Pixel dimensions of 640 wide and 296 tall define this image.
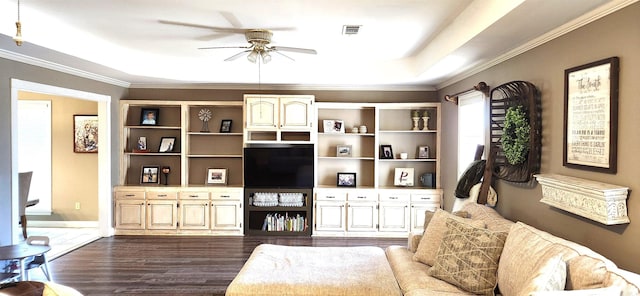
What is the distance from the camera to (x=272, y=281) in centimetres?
278

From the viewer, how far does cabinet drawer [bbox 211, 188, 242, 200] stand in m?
6.00

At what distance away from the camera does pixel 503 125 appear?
3537 millimetres

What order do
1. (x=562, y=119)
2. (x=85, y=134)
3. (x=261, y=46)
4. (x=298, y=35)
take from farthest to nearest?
(x=85, y=134)
(x=298, y=35)
(x=261, y=46)
(x=562, y=119)

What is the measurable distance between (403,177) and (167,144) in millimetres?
3778

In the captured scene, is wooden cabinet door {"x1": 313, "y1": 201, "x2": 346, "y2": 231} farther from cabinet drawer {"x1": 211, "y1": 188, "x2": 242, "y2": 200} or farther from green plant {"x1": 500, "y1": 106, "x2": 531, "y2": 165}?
green plant {"x1": 500, "y1": 106, "x2": 531, "y2": 165}

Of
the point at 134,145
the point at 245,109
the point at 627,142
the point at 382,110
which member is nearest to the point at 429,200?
the point at 382,110

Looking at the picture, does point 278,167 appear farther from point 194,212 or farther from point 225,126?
point 194,212

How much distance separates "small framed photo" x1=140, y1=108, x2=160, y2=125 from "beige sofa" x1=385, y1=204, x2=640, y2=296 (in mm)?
4562

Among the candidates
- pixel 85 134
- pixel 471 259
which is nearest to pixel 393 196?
pixel 471 259

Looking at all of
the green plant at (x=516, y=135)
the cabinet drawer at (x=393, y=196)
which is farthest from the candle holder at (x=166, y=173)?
the green plant at (x=516, y=135)

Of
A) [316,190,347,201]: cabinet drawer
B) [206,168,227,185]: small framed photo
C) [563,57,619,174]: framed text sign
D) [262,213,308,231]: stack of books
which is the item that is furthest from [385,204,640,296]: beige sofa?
[206,168,227,185]: small framed photo

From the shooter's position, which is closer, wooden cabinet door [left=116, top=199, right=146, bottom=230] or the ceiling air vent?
the ceiling air vent

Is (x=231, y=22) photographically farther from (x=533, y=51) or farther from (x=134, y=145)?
(x=134, y=145)

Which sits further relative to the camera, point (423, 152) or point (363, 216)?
point (423, 152)
